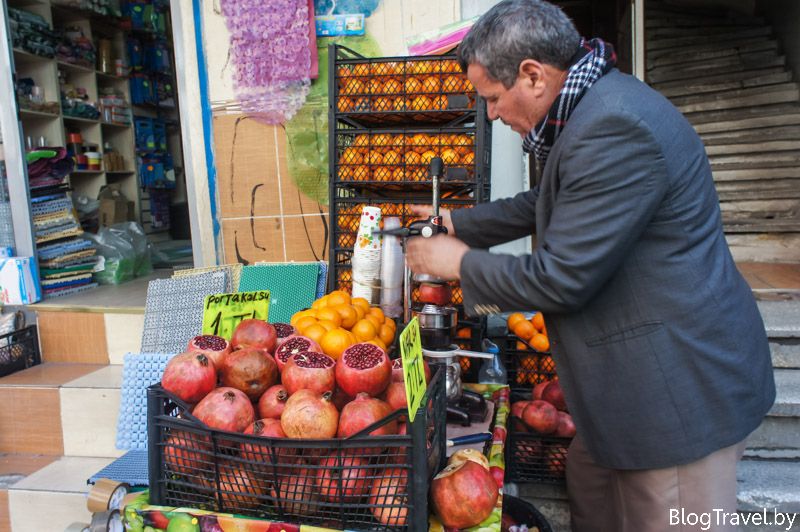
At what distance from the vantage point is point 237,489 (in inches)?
50.1

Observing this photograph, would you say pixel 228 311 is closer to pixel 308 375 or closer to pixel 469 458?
pixel 308 375

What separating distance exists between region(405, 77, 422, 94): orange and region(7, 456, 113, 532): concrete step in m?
2.44

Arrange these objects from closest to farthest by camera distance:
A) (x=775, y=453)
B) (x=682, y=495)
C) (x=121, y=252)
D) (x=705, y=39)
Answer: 1. (x=682, y=495)
2. (x=775, y=453)
3. (x=121, y=252)
4. (x=705, y=39)

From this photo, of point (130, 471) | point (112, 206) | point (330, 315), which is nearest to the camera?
point (330, 315)

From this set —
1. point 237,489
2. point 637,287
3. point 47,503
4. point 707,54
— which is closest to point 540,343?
point 637,287

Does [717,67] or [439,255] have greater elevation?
[717,67]

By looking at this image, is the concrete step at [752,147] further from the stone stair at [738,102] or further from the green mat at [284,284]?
the green mat at [284,284]

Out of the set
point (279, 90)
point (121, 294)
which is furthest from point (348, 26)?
point (121, 294)

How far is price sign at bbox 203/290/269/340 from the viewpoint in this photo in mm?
1707

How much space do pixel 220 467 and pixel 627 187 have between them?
1.08 metres

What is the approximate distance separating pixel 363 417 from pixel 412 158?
1.56 meters

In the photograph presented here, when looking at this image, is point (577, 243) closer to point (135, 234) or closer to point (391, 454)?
point (391, 454)

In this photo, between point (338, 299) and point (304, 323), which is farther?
point (338, 299)

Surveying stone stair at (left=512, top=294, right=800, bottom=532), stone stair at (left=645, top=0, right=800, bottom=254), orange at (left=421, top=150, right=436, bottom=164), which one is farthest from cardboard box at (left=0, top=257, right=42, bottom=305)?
stone stair at (left=645, top=0, right=800, bottom=254)
